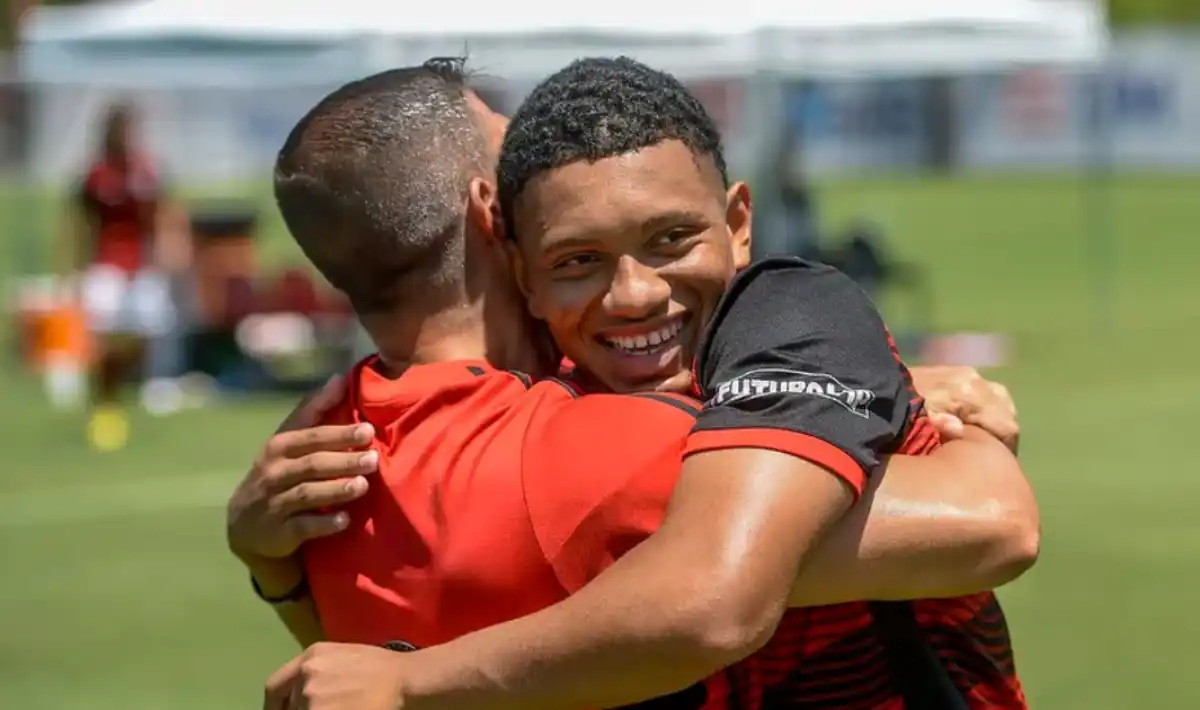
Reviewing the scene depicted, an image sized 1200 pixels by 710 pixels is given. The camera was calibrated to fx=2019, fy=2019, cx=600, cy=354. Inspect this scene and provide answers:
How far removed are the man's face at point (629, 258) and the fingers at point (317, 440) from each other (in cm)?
28

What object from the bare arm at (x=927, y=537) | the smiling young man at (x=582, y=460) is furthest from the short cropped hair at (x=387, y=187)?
the bare arm at (x=927, y=537)

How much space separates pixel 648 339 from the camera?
260 cm

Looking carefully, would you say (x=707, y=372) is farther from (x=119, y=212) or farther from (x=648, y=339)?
(x=119, y=212)

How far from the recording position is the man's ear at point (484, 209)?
2.66 m

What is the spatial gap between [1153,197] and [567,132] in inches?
1081

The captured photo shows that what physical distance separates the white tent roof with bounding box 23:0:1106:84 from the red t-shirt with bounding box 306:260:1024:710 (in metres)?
10.0

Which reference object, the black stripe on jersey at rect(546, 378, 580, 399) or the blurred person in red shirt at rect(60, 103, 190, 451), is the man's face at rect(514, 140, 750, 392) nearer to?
the black stripe on jersey at rect(546, 378, 580, 399)

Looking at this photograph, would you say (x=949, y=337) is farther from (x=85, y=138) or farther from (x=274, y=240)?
(x=85, y=138)

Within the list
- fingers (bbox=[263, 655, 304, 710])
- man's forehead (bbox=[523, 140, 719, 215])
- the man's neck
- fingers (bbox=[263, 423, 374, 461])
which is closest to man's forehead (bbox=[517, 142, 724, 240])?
man's forehead (bbox=[523, 140, 719, 215])

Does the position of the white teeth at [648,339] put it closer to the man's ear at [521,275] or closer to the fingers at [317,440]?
the man's ear at [521,275]

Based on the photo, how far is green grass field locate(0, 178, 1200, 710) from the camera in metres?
6.70

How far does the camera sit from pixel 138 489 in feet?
33.9

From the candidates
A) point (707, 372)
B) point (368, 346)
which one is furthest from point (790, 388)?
point (368, 346)

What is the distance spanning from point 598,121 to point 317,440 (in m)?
0.57
